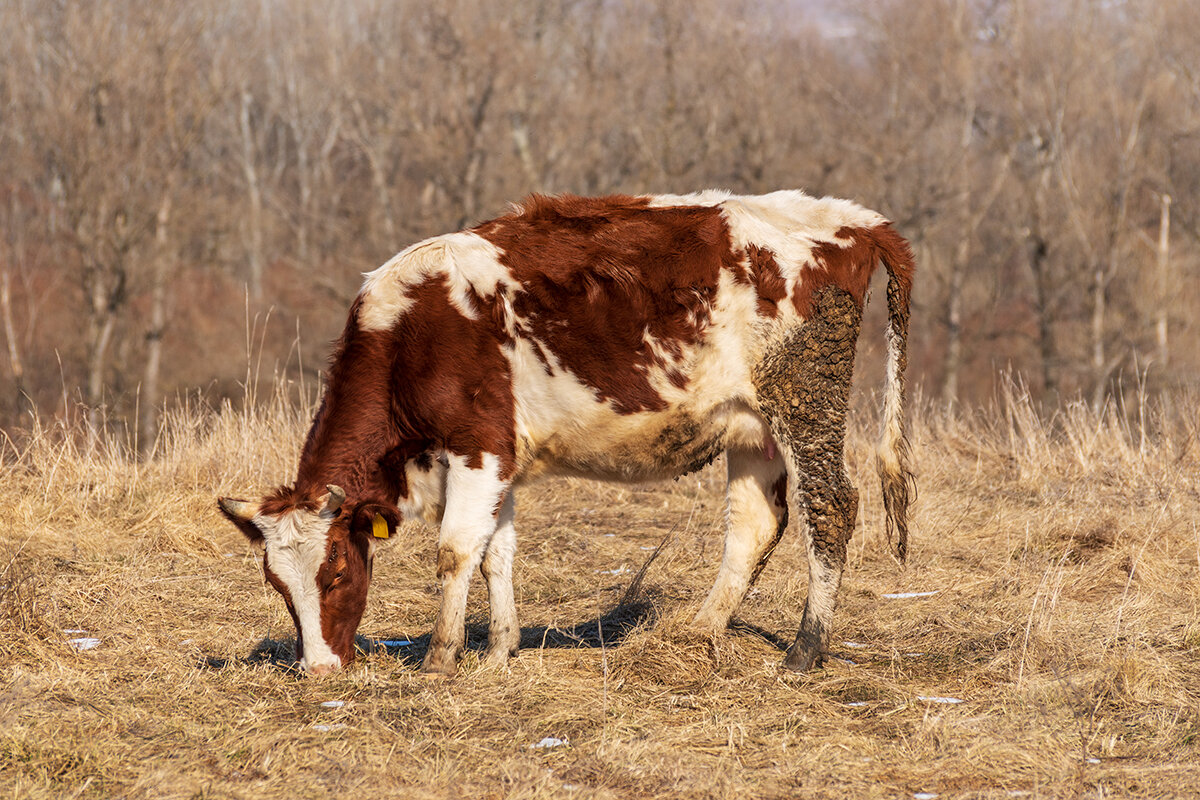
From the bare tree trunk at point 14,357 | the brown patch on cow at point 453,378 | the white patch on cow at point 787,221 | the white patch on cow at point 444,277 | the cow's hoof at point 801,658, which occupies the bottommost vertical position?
the bare tree trunk at point 14,357

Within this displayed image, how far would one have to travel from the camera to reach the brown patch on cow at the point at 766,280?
5.04m

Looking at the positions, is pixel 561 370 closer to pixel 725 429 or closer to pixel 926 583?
Answer: pixel 725 429

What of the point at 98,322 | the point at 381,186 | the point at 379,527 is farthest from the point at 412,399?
the point at 381,186

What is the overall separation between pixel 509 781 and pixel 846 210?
123 inches

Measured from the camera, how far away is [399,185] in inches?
1446

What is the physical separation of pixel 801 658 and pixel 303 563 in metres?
2.26

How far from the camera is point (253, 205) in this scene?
42.7 metres

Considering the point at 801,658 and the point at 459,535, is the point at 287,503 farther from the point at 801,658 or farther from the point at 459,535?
the point at 801,658

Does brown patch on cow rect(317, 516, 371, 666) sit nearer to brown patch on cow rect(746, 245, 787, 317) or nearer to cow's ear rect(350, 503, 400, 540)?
cow's ear rect(350, 503, 400, 540)

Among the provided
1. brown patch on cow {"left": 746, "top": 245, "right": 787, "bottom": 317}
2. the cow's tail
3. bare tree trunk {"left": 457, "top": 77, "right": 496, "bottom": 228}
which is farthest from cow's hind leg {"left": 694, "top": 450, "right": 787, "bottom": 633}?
bare tree trunk {"left": 457, "top": 77, "right": 496, "bottom": 228}

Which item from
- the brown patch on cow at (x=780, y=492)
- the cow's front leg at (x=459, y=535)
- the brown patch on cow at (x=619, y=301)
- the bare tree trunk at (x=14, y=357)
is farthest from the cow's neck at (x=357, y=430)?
the bare tree trunk at (x=14, y=357)

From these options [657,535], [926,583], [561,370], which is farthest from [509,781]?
[657,535]

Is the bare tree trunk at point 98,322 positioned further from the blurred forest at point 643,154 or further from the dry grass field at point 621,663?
the dry grass field at point 621,663

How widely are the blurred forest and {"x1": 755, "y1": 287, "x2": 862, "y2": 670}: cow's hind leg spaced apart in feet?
80.4
